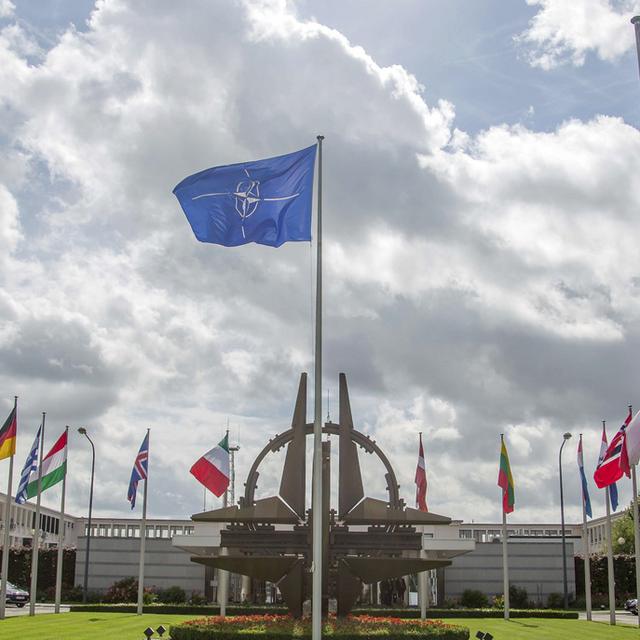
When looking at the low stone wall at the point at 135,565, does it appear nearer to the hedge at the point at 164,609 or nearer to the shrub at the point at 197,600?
the shrub at the point at 197,600

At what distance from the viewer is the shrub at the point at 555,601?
61719 mm

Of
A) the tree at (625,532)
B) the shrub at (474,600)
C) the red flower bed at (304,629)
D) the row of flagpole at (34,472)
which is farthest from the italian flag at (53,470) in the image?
the tree at (625,532)

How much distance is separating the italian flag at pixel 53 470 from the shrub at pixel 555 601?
34892mm

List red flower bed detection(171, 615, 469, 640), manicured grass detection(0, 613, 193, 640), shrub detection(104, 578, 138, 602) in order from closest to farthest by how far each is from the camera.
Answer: red flower bed detection(171, 615, 469, 640), manicured grass detection(0, 613, 193, 640), shrub detection(104, 578, 138, 602)

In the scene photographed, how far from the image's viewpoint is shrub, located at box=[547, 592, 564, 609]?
202ft

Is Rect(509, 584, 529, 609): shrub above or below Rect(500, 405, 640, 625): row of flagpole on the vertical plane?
below

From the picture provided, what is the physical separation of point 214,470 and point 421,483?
42.3 ft

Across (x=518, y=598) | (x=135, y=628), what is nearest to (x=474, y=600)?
(x=518, y=598)

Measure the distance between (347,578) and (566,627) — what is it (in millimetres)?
18266

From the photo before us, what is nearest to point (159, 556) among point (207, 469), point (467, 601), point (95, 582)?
point (95, 582)

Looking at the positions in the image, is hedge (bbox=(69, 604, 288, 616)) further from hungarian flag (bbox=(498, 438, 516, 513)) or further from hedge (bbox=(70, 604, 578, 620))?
hungarian flag (bbox=(498, 438, 516, 513))

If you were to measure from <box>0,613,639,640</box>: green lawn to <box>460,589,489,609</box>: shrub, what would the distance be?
10.5m

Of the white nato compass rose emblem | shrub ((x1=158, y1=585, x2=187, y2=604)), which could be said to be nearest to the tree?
shrub ((x1=158, y1=585, x2=187, y2=604))

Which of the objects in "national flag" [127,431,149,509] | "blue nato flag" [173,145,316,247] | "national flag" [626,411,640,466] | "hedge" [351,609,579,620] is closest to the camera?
"blue nato flag" [173,145,316,247]
